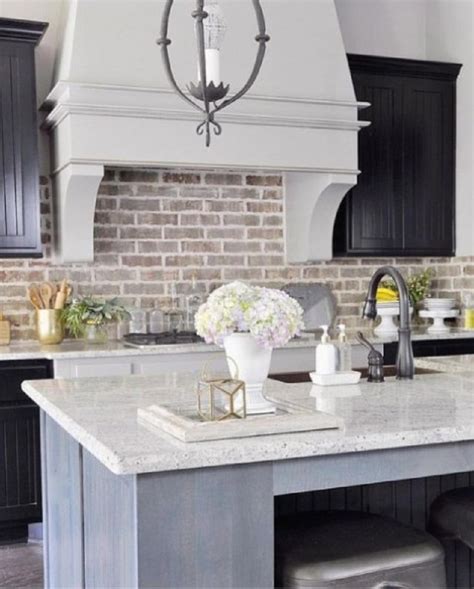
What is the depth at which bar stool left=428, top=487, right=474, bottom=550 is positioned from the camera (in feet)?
6.75

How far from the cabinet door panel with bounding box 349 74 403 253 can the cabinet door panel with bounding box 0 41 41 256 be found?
193 centimetres

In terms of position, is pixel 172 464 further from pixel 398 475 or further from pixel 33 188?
pixel 33 188

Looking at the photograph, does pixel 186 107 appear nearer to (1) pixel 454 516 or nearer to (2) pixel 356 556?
(1) pixel 454 516

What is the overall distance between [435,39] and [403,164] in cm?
106

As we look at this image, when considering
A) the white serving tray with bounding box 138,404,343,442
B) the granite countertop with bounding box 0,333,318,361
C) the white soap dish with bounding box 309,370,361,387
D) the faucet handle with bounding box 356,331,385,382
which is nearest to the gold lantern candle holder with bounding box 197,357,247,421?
the white serving tray with bounding box 138,404,343,442

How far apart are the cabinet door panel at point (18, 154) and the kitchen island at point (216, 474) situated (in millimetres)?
2101

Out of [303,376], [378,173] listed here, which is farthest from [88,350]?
[378,173]

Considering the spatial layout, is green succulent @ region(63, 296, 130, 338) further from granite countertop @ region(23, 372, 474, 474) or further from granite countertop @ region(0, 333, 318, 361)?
granite countertop @ region(23, 372, 474, 474)

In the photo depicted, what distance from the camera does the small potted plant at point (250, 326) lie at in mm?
1848

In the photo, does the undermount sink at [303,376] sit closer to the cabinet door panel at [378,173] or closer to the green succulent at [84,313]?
the green succulent at [84,313]

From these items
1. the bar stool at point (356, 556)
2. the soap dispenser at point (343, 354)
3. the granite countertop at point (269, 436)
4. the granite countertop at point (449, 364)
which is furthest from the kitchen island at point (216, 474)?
the granite countertop at point (449, 364)

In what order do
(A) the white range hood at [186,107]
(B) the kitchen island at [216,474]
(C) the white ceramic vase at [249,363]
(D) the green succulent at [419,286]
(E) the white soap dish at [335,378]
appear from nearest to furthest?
(B) the kitchen island at [216,474] → (C) the white ceramic vase at [249,363] → (E) the white soap dish at [335,378] → (A) the white range hood at [186,107] → (D) the green succulent at [419,286]

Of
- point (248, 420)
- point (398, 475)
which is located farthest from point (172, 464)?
point (398, 475)

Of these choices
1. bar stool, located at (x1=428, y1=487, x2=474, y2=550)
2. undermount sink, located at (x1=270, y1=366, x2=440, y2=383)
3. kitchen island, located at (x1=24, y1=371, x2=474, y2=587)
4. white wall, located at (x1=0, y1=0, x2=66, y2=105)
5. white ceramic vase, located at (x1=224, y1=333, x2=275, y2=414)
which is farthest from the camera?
white wall, located at (x1=0, y1=0, x2=66, y2=105)
